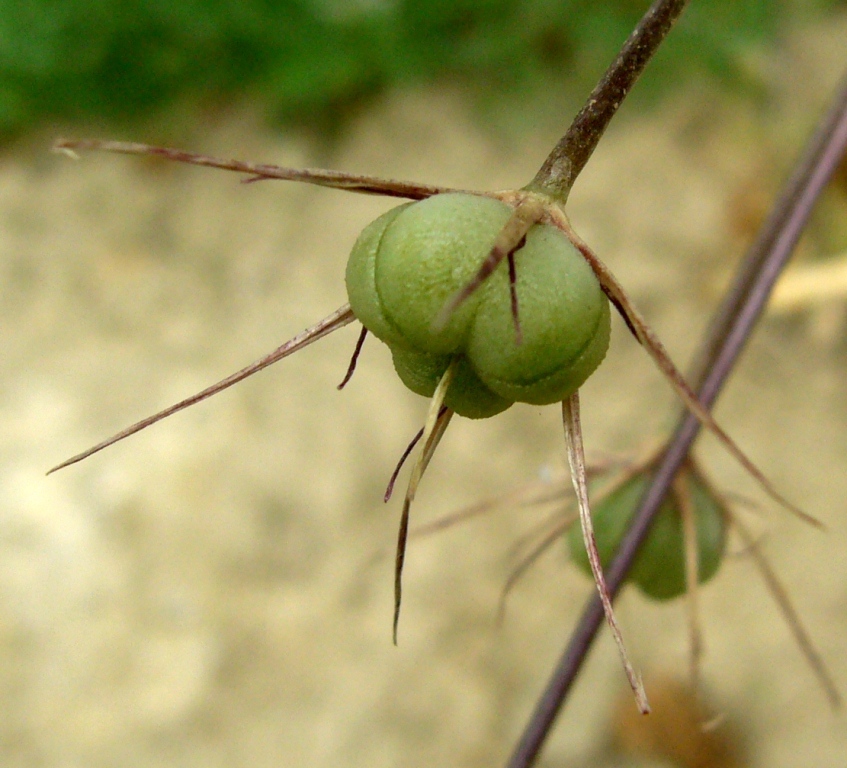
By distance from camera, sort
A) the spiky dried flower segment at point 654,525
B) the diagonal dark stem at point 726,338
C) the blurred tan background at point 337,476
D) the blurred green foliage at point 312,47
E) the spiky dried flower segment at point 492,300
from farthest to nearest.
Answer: the blurred green foliage at point 312,47
the blurred tan background at point 337,476
the spiky dried flower segment at point 654,525
the diagonal dark stem at point 726,338
the spiky dried flower segment at point 492,300

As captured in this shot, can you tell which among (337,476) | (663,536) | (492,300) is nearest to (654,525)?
(663,536)

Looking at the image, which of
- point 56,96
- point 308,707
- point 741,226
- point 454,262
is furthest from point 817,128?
point 56,96

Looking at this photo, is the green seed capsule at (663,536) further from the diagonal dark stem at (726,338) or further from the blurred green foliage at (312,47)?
the blurred green foliage at (312,47)

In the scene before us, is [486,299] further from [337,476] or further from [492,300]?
[337,476]

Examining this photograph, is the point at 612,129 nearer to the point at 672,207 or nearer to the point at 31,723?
the point at 672,207

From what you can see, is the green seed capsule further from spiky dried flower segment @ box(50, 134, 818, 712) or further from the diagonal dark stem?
spiky dried flower segment @ box(50, 134, 818, 712)

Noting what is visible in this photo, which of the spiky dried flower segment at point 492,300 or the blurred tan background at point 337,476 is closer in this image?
the spiky dried flower segment at point 492,300

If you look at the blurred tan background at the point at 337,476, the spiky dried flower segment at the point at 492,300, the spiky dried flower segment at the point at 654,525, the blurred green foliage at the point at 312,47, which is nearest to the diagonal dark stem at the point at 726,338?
the spiky dried flower segment at the point at 654,525
